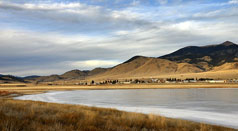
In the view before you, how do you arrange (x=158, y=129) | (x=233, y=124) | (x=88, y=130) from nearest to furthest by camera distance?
(x=88, y=130), (x=158, y=129), (x=233, y=124)

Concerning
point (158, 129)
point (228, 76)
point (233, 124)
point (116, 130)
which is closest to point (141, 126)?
point (158, 129)

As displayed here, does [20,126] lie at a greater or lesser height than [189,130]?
greater

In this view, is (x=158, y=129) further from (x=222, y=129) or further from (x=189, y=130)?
(x=222, y=129)

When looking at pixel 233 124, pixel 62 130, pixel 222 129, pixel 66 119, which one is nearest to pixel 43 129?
pixel 62 130

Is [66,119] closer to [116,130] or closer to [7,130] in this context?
[116,130]

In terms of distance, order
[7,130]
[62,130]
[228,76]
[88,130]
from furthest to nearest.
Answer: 1. [228,76]
2. [88,130]
3. [62,130]
4. [7,130]

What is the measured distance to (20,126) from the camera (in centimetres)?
854

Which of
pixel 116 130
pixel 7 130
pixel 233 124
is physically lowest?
pixel 233 124

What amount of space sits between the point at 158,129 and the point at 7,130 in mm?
6302

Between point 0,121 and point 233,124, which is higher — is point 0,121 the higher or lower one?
the higher one

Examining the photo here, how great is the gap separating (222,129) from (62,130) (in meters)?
8.32

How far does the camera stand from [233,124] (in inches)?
588

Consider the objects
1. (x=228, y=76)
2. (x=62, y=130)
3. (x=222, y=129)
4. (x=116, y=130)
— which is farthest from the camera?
(x=228, y=76)

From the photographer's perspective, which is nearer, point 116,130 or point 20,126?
point 20,126
